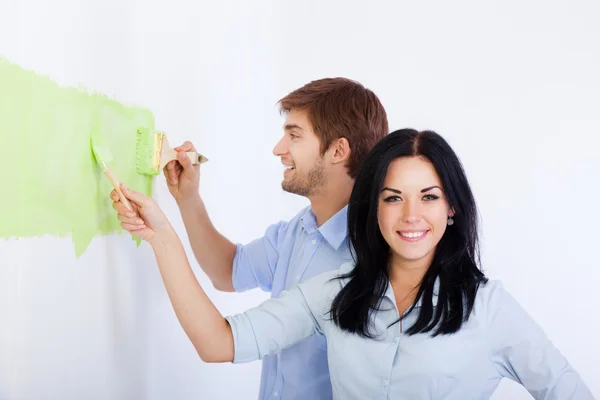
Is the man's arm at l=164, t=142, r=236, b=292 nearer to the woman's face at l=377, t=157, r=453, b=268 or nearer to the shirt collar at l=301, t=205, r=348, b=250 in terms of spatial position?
the shirt collar at l=301, t=205, r=348, b=250

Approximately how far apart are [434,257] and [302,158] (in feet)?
1.54

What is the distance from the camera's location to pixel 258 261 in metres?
1.78

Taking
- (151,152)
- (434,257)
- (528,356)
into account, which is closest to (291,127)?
(151,152)

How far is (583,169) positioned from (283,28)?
1.24 m

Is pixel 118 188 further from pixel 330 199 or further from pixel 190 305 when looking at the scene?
pixel 330 199

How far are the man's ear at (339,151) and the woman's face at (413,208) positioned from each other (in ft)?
1.10

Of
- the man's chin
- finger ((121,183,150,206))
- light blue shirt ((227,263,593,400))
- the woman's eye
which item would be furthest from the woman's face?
finger ((121,183,150,206))

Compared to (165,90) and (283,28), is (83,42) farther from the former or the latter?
(283,28)

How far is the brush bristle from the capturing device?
1.37 m

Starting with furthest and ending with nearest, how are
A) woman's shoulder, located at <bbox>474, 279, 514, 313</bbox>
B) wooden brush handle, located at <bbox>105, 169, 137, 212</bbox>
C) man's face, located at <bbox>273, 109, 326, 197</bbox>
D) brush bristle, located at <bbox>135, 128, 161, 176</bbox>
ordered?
man's face, located at <bbox>273, 109, 326, 197</bbox> → brush bristle, located at <bbox>135, 128, 161, 176</bbox> → woman's shoulder, located at <bbox>474, 279, 514, 313</bbox> → wooden brush handle, located at <bbox>105, 169, 137, 212</bbox>

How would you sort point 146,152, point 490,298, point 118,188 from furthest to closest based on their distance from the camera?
1. point 146,152
2. point 490,298
3. point 118,188

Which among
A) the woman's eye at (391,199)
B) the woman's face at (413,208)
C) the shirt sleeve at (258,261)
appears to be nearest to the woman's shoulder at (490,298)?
the woman's face at (413,208)

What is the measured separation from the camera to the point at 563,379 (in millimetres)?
1225

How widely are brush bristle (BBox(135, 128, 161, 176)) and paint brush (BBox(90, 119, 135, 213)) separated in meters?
0.17
